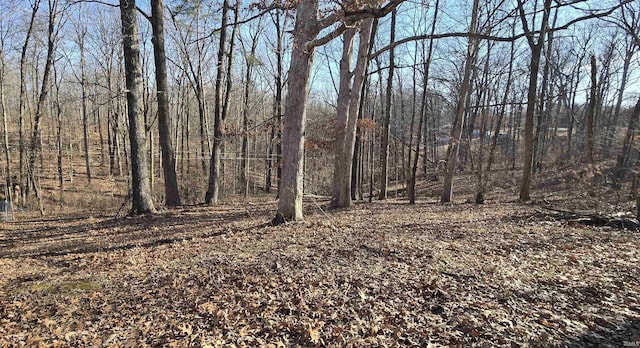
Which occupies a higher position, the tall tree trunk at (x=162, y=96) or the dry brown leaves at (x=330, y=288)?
the tall tree trunk at (x=162, y=96)

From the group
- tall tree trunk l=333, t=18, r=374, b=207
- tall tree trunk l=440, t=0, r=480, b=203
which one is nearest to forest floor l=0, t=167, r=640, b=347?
tall tree trunk l=333, t=18, r=374, b=207

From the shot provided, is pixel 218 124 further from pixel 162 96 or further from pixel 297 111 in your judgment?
pixel 297 111

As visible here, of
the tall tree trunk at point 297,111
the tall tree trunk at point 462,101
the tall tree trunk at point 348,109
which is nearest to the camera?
the tall tree trunk at point 297,111

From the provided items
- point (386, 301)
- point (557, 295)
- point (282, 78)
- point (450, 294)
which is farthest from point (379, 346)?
point (282, 78)

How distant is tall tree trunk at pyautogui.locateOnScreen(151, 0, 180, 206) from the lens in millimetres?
10445

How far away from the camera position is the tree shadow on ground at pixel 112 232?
6.87 meters

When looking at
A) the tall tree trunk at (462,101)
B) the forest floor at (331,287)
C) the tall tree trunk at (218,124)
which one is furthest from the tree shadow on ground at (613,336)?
the tall tree trunk at (218,124)

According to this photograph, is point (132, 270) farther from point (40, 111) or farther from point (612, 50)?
A: point (612, 50)

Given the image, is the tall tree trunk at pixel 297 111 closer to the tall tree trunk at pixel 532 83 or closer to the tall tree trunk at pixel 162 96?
the tall tree trunk at pixel 162 96

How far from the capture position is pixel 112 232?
797cm

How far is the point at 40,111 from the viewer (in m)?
14.8

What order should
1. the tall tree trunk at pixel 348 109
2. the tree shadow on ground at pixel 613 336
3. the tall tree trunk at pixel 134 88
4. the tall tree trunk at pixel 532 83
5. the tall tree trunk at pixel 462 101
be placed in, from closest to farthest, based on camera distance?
the tree shadow on ground at pixel 613 336
the tall tree trunk at pixel 134 88
the tall tree trunk at pixel 348 109
the tall tree trunk at pixel 532 83
the tall tree trunk at pixel 462 101

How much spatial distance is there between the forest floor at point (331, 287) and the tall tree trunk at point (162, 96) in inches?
174

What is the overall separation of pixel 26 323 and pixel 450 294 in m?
4.68
